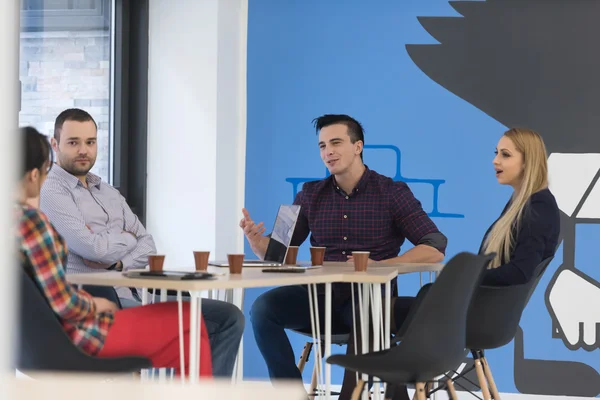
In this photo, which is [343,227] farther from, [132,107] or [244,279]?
[132,107]

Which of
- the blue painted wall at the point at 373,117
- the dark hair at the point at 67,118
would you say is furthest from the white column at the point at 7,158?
the blue painted wall at the point at 373,117

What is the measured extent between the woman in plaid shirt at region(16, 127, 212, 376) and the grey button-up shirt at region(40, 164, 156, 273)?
90cm

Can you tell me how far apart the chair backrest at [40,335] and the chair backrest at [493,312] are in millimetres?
1625

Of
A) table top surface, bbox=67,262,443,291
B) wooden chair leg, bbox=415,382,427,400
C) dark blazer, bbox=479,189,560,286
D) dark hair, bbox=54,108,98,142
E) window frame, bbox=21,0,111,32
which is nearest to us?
table top surface, bbox=67,262,443,291

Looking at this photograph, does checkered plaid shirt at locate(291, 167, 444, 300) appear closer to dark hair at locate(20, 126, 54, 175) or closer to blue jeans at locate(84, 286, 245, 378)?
blue jeans at locate(84, 286, 245, 378)

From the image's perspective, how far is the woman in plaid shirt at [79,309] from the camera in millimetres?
1999

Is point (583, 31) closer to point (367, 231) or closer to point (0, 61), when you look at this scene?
point (367, 231)

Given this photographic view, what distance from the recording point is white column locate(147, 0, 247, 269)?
4.60 meters

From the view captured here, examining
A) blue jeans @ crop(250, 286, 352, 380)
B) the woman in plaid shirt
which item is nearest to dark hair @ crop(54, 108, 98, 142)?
blue jeans @ crop(250, 286, 352, 380)

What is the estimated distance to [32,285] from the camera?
78.4 inches

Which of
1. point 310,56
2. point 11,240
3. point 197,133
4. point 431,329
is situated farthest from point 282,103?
point 11,240

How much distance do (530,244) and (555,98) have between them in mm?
1825

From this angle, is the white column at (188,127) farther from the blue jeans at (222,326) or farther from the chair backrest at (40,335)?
the chair backrest at (40,335)

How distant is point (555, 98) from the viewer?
4609 mm
